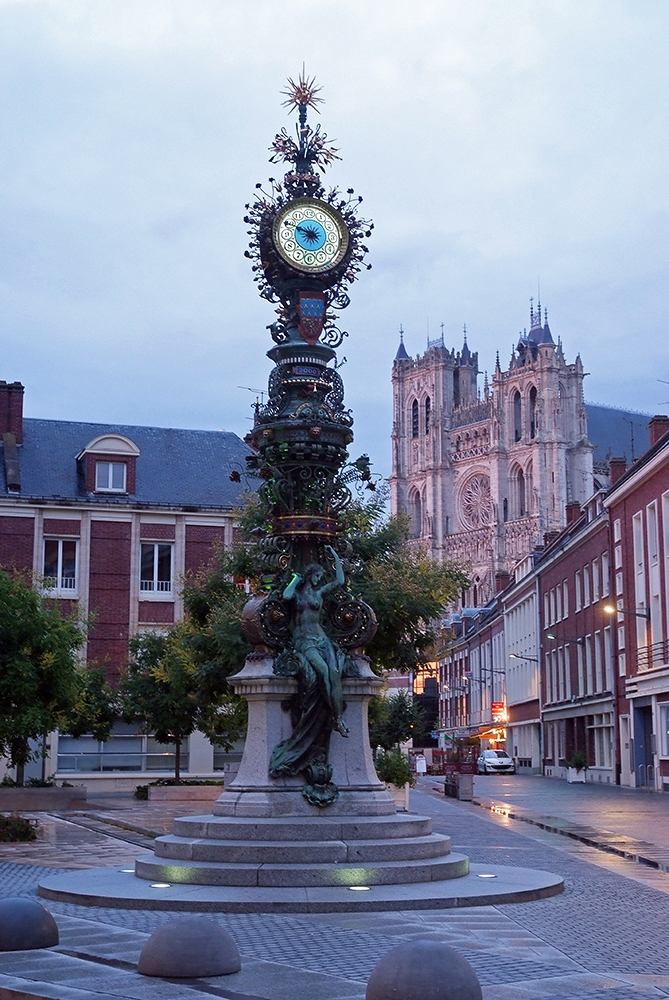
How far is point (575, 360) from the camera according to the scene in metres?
157

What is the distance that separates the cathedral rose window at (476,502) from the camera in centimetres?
15890

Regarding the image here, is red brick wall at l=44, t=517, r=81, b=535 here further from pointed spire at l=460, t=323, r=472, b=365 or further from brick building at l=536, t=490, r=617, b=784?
pointed spire at l=460, t=323, r=472, b=365

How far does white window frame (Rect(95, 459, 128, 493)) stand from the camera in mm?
44781

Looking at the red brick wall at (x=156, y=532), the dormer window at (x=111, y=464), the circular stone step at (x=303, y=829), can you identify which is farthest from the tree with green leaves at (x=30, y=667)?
the dormer window at (x=111, y=464)

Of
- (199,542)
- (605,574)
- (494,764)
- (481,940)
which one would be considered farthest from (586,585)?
(481,940)

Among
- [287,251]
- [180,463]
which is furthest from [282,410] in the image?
[180,463]

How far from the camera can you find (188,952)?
28.1 ft

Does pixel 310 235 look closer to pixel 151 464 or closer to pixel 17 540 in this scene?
pixel 17 540

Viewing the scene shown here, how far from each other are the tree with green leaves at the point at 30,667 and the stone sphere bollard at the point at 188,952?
14.5 m

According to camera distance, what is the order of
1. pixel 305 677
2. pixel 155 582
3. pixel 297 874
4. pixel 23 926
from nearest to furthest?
pixel 23 926, pixel 297 874, pixel 305 677, pixel 155 582

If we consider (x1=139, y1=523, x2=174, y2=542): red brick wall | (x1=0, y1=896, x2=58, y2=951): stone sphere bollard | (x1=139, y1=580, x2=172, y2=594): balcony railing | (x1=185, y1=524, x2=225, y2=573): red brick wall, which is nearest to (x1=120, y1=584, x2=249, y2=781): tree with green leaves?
(x1=139, y1=580, x2=172, y2=594): balcony railing

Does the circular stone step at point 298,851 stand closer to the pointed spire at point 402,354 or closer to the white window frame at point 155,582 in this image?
the white window frame at point 155,582

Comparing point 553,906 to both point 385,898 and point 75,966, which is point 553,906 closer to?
point 385,898

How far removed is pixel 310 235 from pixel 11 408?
1267 inches
